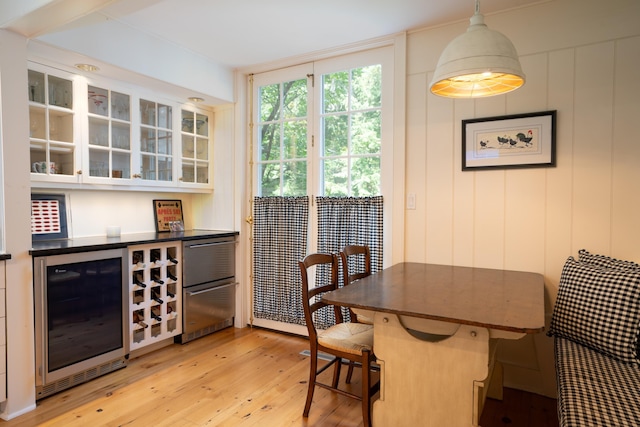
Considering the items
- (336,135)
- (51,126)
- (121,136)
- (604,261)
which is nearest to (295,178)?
(336,135)

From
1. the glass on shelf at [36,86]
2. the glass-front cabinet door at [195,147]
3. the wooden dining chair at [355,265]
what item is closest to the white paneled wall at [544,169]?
the wooden dining chair at [355,265]

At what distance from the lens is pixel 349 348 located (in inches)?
79.6

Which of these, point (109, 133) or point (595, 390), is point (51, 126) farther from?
point (595, 390)

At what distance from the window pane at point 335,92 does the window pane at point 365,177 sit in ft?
1.63

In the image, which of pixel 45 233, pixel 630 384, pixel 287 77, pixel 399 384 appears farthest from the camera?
pixel 287 77

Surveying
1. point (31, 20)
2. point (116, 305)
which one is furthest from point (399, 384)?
point (31, 20)

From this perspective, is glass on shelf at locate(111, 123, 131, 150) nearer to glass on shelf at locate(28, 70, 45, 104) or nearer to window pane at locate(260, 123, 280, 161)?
glass on shelf at locate(28, 70, 45, 104)

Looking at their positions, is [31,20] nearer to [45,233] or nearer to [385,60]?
[45,233]

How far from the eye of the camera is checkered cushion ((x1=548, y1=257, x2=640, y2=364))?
177 centimetres

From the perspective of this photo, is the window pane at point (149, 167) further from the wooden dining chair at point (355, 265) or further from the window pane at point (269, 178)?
the wooden dining chair at point (355, 265)

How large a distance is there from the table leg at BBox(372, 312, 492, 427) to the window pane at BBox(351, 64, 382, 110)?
6.26 ft

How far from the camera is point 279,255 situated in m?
3.50

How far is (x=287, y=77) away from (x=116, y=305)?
234 cm

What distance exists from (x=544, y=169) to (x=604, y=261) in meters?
0.64
